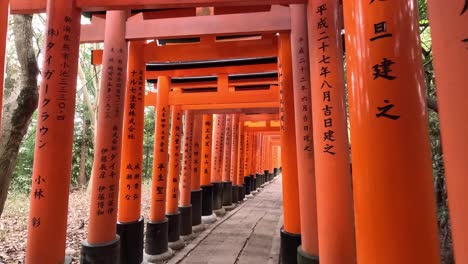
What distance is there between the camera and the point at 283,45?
15.4 feet

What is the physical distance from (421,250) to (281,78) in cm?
330

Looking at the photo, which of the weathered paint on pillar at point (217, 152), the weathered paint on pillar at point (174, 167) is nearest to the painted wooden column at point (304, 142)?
the weathered paint on pillar at point (174, 167)

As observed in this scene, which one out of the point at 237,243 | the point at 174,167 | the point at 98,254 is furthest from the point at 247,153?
the point at 98,254

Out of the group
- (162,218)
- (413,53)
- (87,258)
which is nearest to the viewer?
(413,53)

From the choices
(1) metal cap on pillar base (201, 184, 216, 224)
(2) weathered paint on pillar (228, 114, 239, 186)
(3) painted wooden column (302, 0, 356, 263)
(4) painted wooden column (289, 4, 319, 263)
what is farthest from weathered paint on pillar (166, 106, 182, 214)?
(2) weathered paint on pillar (228, 114, 239, 186)

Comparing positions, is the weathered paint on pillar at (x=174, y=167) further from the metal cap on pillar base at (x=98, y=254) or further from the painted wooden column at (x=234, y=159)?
the painted wooden column at (x=234, y=159)

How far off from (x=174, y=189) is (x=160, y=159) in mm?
1079

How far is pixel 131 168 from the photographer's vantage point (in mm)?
5121

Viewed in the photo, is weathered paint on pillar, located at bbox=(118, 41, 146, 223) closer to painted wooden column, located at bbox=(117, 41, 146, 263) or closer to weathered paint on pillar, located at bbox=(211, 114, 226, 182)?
painted wooden column, located at bbox=(117, 41, 146, 263)

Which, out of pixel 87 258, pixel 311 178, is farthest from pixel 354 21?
pixel 87 258

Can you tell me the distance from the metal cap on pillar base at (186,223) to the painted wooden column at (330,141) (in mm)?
5229

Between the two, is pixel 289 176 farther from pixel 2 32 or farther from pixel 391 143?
pixel 2 32

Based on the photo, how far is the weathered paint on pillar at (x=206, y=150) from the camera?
10047mm

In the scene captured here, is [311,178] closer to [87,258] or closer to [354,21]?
[354,21]
